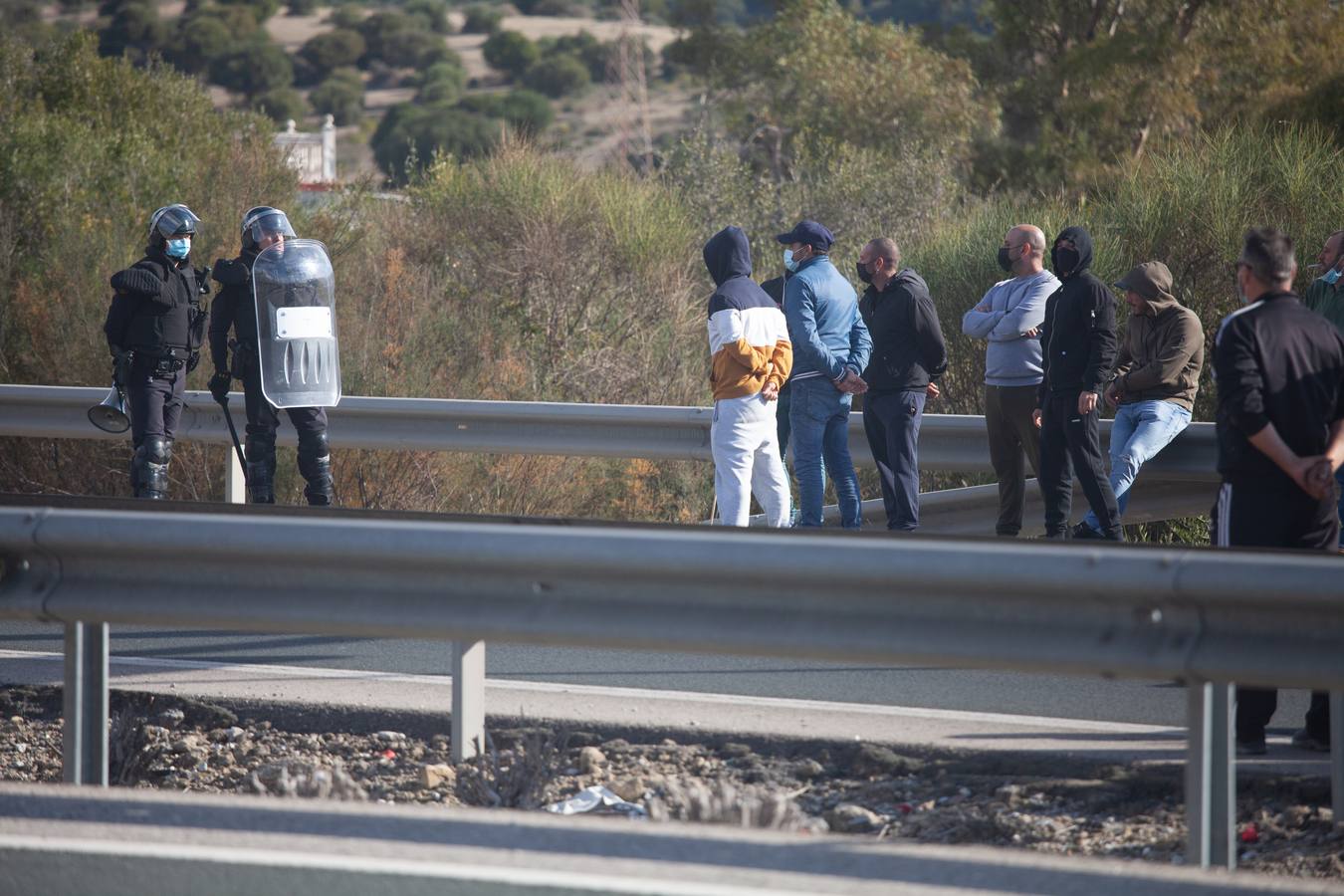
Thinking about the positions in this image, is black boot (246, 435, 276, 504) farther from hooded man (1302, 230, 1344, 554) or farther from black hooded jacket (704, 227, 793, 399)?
hooded man (1302, 230, 1344, 554)

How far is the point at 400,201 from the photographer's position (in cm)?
2427

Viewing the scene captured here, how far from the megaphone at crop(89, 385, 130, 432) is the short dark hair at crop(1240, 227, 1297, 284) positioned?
646cm

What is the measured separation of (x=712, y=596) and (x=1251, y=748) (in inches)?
102

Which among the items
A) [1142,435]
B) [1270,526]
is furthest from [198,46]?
[1270,526]

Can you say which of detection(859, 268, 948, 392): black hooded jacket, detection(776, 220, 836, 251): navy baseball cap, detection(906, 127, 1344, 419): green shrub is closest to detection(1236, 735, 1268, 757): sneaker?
detection(859, 268, 948, 392): black hooded jacket

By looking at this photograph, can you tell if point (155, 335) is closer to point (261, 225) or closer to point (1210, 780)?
point (261, 225)

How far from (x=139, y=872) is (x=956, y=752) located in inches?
118

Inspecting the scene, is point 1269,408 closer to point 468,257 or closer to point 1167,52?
point 468,257

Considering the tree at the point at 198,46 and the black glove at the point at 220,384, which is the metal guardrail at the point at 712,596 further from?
the tree at the point at 198,46

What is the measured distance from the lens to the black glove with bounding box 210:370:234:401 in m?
8.55

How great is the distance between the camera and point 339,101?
109625 millimetres

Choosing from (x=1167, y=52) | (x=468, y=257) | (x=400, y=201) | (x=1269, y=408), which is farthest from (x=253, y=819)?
(x=1167, y=52)

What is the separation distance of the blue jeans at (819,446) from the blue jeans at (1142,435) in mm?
1505

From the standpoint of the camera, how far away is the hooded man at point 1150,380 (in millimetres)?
7781
